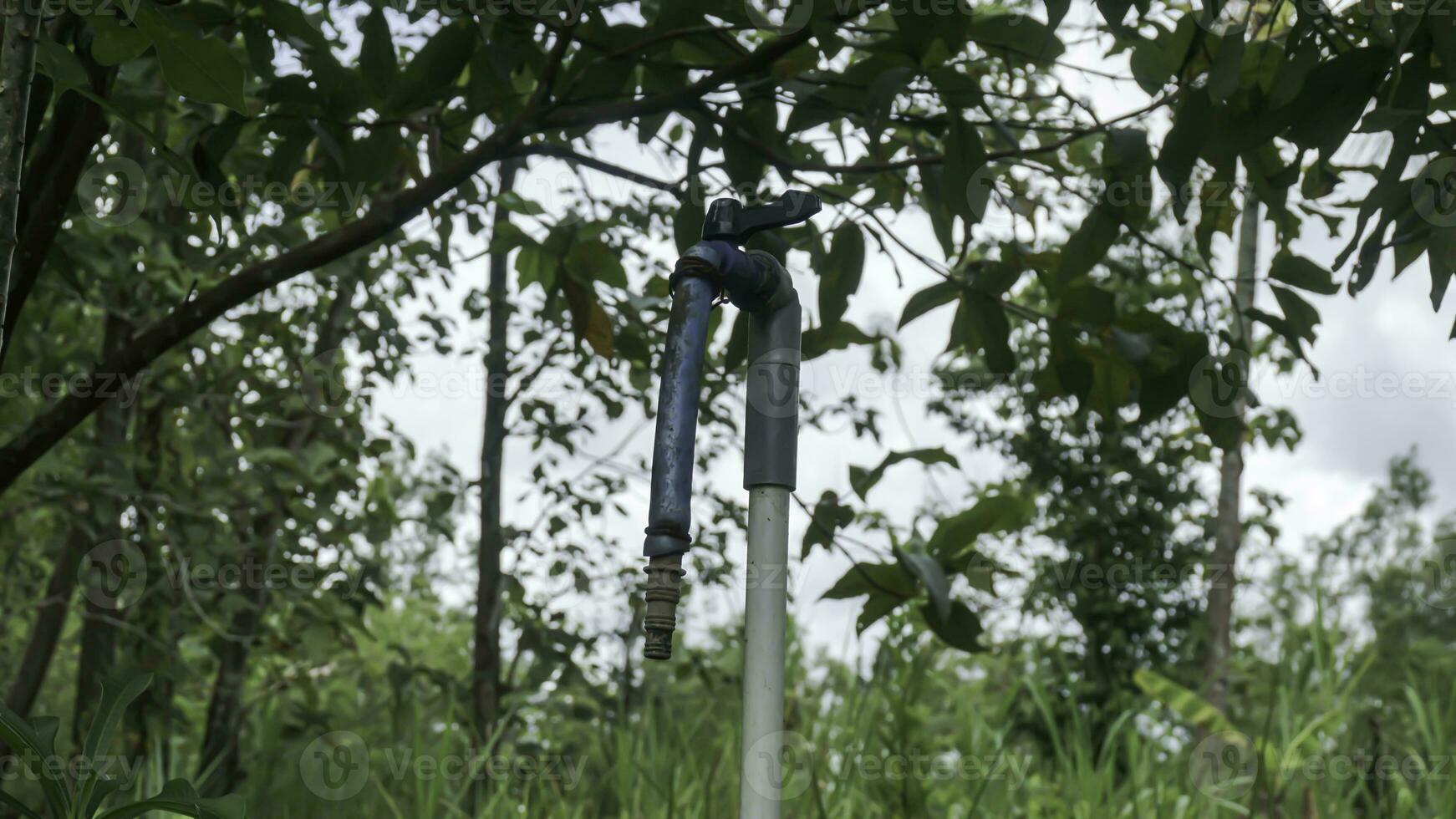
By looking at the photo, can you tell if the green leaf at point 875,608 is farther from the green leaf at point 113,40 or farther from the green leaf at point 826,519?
the green leaf at point 113,40

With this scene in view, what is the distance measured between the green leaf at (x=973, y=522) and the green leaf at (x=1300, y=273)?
52cm

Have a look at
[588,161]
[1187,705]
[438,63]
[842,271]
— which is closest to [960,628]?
[842,271]

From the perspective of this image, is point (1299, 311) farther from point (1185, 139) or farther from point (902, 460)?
point (902, 460)

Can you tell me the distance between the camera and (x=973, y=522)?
189 centimetres

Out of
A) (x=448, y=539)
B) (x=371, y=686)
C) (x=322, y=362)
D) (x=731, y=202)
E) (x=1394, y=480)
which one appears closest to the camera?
(x=731, y=202)

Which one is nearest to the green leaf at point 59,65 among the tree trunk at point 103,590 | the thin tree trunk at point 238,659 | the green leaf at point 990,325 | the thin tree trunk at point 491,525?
the green leaf at point 990,325

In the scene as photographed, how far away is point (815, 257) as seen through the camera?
7.15 feet

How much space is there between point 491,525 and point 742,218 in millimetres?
2836

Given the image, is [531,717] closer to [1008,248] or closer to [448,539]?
[448,539]

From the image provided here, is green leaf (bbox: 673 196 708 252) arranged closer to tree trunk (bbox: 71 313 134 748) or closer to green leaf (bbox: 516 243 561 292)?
green leaf (bbox: 516 243 561 292)

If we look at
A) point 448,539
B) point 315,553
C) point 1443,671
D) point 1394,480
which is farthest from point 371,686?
point 1394,480

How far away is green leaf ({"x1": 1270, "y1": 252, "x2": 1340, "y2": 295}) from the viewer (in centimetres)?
189

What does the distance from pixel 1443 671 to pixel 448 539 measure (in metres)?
6.12

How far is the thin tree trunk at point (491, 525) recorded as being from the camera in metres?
4.02
